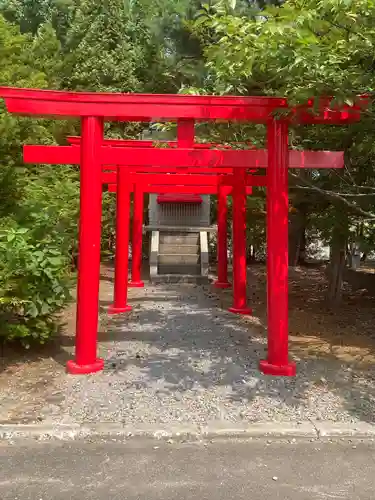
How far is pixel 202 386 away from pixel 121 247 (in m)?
4.49

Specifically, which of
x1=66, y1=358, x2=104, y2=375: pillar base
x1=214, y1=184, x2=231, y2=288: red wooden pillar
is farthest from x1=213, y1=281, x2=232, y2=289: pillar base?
x1=66, y1=358, x2=104, y2=375: pillar base

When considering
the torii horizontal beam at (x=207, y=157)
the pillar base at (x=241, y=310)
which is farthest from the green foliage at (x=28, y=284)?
the pillar base at (x=241, y=310)

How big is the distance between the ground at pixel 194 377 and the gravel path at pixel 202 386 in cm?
1

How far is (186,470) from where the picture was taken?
3.44 meters

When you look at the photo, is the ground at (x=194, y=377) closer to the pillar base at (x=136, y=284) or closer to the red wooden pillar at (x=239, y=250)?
the red wooden pillar at (x=239, y=250)

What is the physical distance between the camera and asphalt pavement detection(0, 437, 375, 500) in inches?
124

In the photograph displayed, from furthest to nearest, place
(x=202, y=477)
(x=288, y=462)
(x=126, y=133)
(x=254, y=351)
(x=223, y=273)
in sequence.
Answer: (x=126, y=133)
(x=223, y=273)
(x=254, y=351)
(x=288, y=462)
(x=202, y=477)

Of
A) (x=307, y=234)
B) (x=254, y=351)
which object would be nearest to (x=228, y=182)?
(x=254, y=351)

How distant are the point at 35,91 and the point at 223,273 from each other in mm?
8552

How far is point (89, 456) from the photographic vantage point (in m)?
3.61

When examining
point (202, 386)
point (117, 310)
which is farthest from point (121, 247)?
point (202, 386)

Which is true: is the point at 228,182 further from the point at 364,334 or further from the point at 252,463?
the point at 252,463

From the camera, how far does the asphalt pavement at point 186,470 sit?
→ 316 centimetres

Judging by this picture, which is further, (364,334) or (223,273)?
(223,273)
